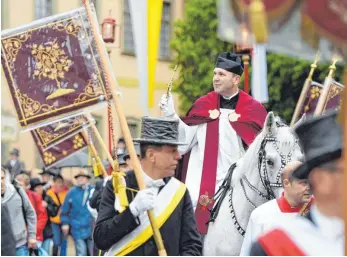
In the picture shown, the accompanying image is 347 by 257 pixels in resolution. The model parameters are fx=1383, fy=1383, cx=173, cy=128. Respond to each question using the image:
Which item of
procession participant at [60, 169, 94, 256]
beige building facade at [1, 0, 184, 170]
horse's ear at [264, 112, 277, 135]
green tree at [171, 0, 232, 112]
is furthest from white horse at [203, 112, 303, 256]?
beige building facade at [1, 0, 184, 170]

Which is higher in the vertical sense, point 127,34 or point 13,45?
point 13,45

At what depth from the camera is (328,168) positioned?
15.7ft

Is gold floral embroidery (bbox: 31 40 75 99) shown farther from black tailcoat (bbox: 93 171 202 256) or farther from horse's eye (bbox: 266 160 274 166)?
black tailcoat (bbox: 93 171 202 256)

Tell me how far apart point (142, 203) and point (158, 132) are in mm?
527

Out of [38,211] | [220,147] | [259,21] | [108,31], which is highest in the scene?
[259,21]

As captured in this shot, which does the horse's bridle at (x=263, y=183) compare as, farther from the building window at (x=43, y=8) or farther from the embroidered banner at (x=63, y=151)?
the building window at (x=43, y=8)

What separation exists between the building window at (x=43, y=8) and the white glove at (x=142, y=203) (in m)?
27.4

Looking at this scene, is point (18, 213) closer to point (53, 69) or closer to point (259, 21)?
point (53, 69)

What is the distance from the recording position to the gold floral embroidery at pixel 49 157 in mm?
18031

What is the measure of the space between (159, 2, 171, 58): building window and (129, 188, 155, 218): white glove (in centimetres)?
2958

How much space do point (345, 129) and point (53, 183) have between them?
18.5m

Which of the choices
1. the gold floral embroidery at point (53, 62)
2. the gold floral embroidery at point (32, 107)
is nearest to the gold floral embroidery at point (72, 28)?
the gold floral embroidery at point (53, 62)

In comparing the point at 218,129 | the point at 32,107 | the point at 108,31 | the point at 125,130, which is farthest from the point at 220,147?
the point at 108,31

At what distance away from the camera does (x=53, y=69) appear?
1041cm
